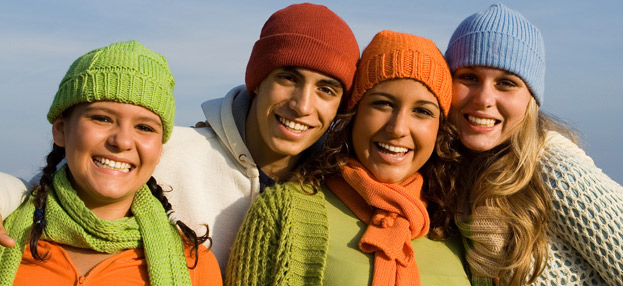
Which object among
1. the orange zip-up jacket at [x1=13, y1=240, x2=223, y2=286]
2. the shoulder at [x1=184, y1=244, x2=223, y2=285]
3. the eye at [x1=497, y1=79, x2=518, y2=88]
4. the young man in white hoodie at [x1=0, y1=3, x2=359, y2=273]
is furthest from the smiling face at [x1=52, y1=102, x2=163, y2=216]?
the eye at [x1=497, y1=79, x2=518, y2=88]

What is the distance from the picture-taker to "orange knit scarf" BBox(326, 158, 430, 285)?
3.22 m

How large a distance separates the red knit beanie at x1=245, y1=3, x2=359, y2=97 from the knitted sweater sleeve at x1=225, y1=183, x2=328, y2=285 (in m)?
0.67

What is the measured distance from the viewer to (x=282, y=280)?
123 inches

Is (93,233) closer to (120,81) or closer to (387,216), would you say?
(120,81)

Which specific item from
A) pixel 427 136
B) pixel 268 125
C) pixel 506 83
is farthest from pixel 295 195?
pixel 506 83

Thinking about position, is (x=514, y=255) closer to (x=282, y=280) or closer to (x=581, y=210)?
(x=581, y=210)

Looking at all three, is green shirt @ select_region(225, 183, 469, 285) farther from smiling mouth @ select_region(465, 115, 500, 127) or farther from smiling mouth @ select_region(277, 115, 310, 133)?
smiling mouth @ select_region(465, 115, 500, 127)

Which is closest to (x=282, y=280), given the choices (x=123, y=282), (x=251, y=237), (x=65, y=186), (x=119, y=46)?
(x=251, y=237)

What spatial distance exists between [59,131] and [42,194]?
0.30 meters

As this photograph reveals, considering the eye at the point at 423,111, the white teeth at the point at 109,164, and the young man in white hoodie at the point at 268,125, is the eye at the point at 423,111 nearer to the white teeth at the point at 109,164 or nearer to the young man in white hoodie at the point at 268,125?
the young man in white hoodie at the point at 268,125

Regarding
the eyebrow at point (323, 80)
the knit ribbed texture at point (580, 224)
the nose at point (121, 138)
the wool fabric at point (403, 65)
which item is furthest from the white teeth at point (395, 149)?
the nose at point (121, 138)

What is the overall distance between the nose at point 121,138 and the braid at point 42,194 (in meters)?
0.44

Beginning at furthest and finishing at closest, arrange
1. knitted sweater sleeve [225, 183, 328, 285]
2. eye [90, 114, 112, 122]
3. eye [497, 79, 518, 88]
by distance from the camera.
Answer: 1. eye [497, 79, 518, 88]
2. knitted sweater sleeve [225, 183, 328, 285]
3. eye [90, 114, 112, 122]

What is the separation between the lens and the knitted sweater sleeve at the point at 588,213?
337cm
